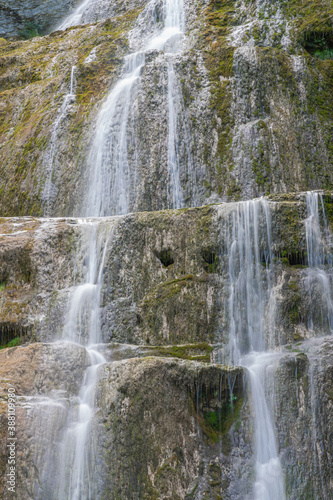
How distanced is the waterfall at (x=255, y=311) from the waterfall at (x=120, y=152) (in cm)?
392

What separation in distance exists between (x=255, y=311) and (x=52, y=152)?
28.3 feet

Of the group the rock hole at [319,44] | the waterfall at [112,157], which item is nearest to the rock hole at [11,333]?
the waterfall at [112,157]

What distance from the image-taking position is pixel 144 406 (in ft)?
19.8

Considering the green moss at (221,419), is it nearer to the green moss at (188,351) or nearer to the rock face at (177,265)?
the rock face at (177,265)

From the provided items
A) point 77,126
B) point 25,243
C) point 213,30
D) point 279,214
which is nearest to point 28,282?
point 25,243

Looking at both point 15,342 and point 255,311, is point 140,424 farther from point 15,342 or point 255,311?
point 15,342

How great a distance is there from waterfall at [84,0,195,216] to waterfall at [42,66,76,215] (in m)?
1.27

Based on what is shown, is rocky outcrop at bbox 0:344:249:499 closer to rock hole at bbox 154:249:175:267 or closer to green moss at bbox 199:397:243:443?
green moss at bbox 199:397:243:443

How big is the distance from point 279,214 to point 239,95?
5.63m

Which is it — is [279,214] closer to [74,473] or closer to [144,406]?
[144,406]

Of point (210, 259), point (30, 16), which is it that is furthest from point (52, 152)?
point (30, 16)

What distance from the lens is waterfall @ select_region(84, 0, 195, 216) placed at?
40.3ft

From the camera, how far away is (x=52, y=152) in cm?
1406

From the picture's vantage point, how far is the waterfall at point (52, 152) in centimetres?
1358
